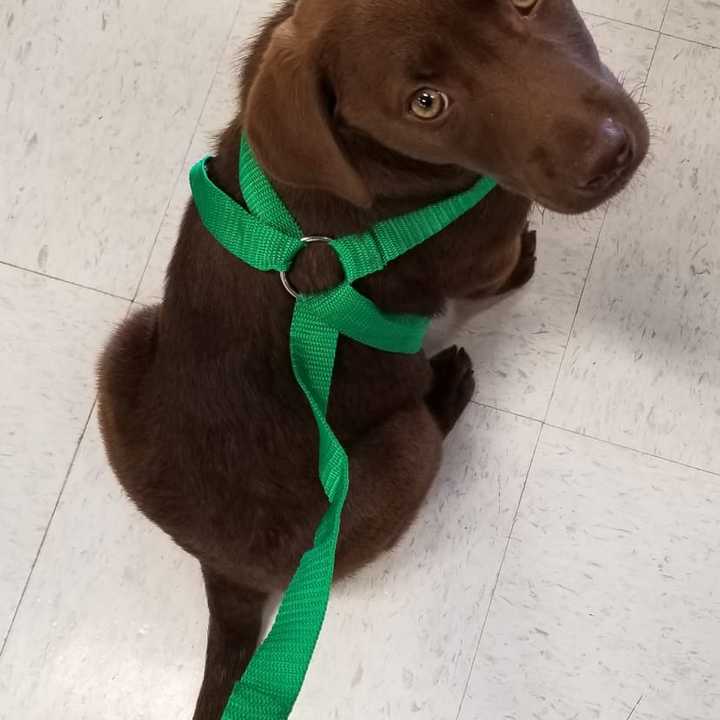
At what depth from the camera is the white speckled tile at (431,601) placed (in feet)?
6.31

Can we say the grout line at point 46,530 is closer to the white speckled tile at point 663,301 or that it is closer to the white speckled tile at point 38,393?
the white speckled tile at point 38,393

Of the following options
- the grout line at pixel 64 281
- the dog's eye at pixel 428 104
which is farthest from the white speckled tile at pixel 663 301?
the grout line at pixel 64 281

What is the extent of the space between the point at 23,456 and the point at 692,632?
173cm

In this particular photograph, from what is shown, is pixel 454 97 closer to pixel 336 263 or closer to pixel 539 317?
pixel 336 263

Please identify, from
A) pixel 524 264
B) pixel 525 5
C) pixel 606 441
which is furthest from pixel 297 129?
pixel 606 441

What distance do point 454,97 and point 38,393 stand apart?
1.45 m

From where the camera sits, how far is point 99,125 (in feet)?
7.15

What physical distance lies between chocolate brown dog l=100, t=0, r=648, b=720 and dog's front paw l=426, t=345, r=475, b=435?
211 mm

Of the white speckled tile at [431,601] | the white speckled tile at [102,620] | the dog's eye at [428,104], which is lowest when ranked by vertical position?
the white speckled tile at [102,620]

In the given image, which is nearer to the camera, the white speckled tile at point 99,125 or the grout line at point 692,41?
the grout line at point 692,41

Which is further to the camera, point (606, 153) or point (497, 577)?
point (497, 577)

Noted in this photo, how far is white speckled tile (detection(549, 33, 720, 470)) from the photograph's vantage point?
193 centimetres

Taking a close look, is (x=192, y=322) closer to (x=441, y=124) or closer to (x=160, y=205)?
(x=441, y=124)

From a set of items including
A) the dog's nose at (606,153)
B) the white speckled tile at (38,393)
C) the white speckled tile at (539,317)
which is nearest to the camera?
the dog's nose at (606,153)
